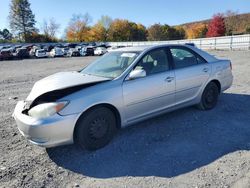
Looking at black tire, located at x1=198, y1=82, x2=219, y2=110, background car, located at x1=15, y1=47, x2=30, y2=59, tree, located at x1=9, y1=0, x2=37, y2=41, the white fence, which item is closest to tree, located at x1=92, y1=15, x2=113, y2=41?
tree, located at x1=9, y1=0, x2=37, y2=41

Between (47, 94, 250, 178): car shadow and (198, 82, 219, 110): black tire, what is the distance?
1.02 feet

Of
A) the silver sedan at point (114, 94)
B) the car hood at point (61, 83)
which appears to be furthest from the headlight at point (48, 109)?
the car hood at point (61, 83)

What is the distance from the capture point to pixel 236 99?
255 inches

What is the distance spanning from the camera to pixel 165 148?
159 inches

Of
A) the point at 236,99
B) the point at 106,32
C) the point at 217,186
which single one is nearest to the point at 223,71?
the point at 236,99

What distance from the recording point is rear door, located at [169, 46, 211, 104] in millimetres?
4996

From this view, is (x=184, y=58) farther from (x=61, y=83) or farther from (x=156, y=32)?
(x=156, y=32)

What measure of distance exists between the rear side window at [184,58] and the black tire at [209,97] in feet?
1.92

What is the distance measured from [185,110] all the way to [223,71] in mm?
1221

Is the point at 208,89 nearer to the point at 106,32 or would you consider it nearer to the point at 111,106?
the point at 111,106

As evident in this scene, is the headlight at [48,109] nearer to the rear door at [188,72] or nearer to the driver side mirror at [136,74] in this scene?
the driver side mirror at [136,74]

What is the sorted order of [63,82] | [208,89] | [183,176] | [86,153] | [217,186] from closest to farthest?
[217,186]
[183,176]
[86,153]
[63,82]
[208,89]

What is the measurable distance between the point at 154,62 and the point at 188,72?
2.56ft

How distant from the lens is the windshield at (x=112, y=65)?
4518mm
